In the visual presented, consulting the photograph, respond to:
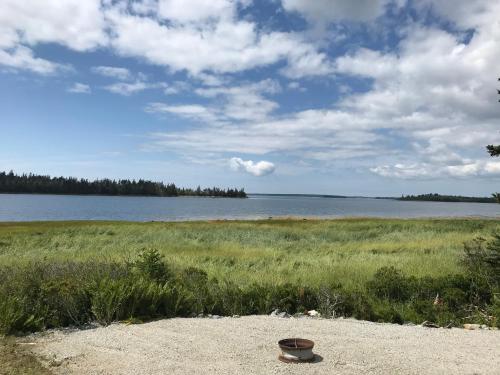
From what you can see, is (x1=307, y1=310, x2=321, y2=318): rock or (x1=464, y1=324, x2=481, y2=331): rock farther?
(x1=307, y1=310, x2=321, y2=318): rock

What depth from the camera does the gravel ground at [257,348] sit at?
5.74 meters

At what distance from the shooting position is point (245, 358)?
6.05 metres

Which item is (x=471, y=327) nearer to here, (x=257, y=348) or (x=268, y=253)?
(x=257, y=348)

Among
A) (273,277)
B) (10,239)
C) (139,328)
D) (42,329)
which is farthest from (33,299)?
(10,239)

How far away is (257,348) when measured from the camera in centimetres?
648

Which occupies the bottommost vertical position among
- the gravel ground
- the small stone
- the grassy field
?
the grassy field

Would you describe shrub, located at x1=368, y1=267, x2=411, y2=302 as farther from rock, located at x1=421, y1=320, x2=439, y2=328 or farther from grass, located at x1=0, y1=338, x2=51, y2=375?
grass, located at x1=0, y1=338, x2=51, y2=375

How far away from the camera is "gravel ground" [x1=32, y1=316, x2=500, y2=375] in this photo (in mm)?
5738

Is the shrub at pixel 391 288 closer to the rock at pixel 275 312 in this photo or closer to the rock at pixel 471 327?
the rock at pixel 471 327

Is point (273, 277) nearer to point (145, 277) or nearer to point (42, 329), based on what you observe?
point (145, 277)

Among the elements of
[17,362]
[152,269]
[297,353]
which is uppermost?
[152,269]

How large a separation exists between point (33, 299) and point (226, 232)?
29.7m

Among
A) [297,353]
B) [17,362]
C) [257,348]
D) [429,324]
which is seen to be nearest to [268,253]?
[429,324]

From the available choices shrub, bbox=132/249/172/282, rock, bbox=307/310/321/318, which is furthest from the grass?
rock, bbox=307/310/321/318
